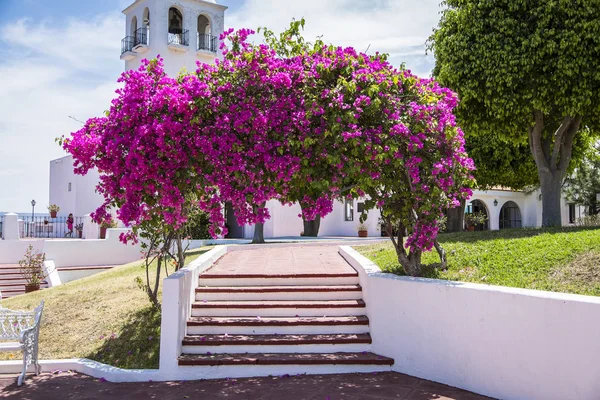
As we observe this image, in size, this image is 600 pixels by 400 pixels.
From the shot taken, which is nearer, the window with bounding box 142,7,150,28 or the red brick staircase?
the red brick staircase

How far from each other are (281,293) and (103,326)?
2991 mm

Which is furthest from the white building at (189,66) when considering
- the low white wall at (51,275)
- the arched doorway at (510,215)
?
the low white wall at (51,275)

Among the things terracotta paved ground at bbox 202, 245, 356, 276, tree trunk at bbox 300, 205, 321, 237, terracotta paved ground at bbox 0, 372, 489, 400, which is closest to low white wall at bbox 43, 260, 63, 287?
terracotta paved ground at bbox 202, 245, 356, 276

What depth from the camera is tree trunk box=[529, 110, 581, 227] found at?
13.2 metres

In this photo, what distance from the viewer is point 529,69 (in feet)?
39.5

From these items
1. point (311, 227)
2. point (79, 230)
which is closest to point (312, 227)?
point (311, 227)

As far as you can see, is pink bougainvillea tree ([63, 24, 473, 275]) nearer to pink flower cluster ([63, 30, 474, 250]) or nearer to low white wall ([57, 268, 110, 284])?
pink flower cluster ([63, 30, 474, 250])

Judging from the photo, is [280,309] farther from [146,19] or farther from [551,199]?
[146,19]

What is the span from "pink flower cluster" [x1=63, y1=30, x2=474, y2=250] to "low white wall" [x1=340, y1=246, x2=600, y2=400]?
93cm

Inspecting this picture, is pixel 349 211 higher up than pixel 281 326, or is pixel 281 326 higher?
pixel 349 211

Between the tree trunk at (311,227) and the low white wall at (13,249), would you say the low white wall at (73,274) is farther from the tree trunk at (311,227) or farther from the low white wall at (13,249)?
the tree trunk at (311,227)

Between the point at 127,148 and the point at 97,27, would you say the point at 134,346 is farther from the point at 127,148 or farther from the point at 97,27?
the point at 97,27

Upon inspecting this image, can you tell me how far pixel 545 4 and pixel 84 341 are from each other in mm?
11572

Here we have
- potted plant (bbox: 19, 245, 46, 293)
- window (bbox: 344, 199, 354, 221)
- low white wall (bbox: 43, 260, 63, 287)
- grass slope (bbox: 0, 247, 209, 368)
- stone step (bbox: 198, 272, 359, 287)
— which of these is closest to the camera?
grass slope (bbox: 0, 247, 209, 368)
